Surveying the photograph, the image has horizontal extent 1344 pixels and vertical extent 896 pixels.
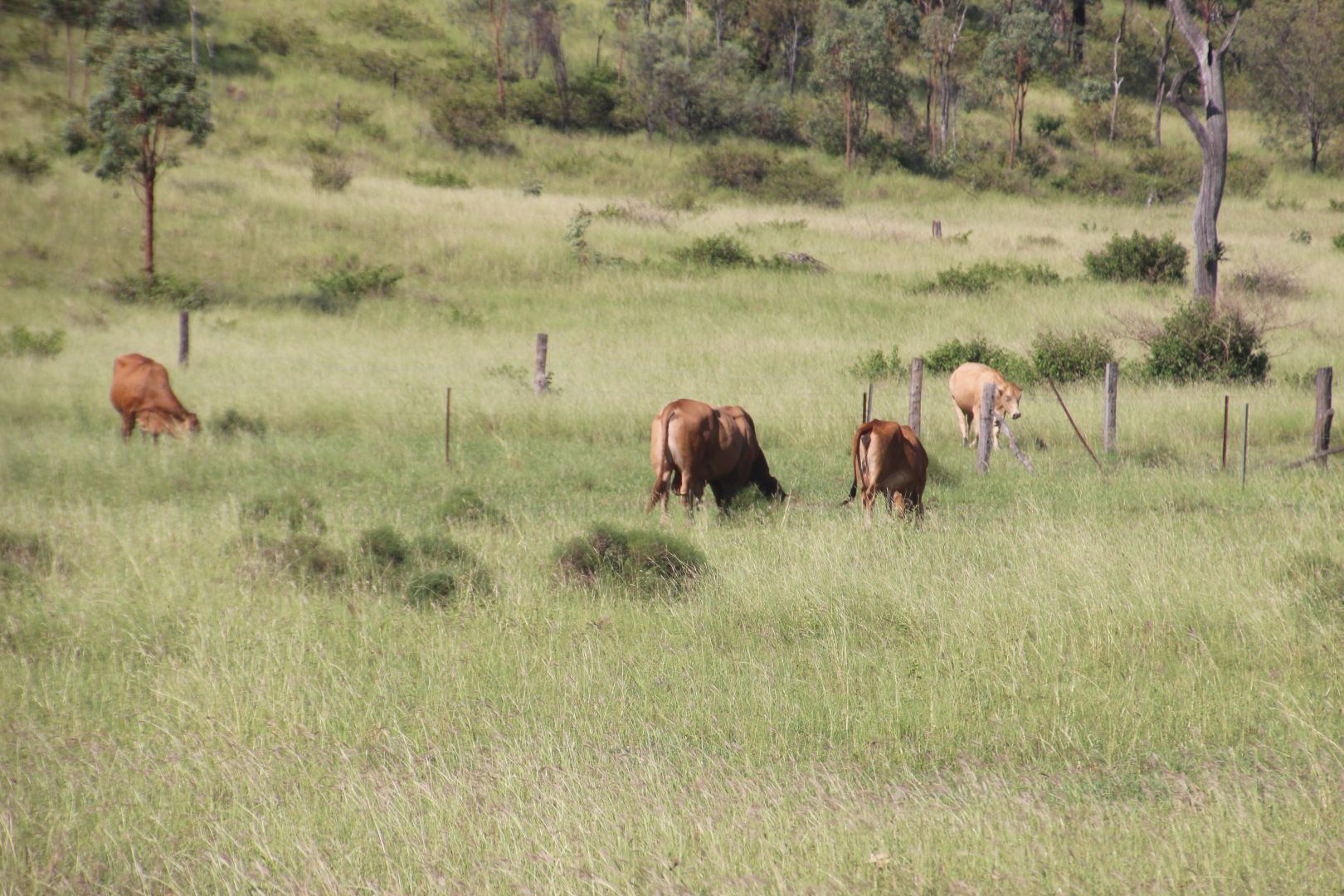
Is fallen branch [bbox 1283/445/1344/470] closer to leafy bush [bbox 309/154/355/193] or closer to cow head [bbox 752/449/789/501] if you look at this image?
cow head [bbox 752/449/789/501]

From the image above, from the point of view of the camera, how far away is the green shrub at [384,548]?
8.86m

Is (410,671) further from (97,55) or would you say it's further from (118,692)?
(97,55)

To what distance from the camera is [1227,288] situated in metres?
28.2

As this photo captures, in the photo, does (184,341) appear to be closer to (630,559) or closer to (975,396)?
(975,396)

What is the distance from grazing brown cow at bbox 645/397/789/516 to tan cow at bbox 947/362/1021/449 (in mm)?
5200

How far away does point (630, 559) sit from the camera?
8742mm

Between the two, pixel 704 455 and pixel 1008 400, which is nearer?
pixel 704 455

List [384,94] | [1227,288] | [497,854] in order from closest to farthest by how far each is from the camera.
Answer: [497,854], [1227,288], [384,94]

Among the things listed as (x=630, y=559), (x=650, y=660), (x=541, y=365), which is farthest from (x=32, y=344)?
(x=650, y=660)

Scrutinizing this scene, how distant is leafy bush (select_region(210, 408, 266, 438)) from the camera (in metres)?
16.2

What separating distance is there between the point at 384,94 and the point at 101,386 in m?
36.9

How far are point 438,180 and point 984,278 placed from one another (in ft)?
72.2

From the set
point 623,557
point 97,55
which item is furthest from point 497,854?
point 97,55

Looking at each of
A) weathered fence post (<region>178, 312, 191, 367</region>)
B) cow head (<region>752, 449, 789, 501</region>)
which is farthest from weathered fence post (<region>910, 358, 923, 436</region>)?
weathered fence post (<region>178, 312, 191, 367</region>)
